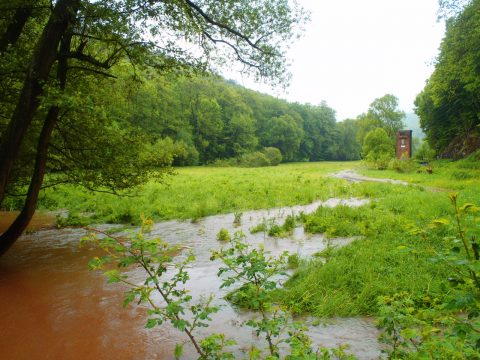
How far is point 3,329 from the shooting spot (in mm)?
5109

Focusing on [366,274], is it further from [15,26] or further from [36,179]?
[15,26]

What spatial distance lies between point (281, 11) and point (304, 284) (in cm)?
680

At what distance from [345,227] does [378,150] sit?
3694 centimetres

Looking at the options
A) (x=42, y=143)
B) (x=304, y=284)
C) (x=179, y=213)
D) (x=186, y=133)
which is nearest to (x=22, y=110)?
(x=42, y=143)

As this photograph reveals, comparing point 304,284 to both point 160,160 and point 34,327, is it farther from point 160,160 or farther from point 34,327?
point 160,160

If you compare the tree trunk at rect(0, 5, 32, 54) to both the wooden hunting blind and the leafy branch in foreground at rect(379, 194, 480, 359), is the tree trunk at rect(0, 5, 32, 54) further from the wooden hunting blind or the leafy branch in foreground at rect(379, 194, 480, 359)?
the wooden hunting blind

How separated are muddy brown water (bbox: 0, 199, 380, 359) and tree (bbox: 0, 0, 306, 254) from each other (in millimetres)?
1301

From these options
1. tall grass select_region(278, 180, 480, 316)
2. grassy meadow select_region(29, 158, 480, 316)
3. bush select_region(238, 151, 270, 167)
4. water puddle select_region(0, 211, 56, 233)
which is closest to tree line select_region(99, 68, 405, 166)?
bush select_region(238, 151, 270, 167)

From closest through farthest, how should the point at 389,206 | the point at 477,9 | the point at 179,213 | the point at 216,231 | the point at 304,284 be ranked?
1. the point at 304,284
2. the point at 216,231
3. the point at 389,206
4. the point at 179,213
5. the point at 477,9

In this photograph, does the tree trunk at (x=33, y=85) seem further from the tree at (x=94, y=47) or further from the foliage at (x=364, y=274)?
the foliage at (x=364, y=274)

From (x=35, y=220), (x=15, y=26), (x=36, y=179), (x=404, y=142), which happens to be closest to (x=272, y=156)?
(x=404, y=142)

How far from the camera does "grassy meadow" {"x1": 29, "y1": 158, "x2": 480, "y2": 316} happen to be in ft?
18.7

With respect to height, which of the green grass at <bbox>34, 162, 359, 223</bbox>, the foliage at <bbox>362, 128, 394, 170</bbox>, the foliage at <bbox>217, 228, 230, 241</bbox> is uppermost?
the foliage at <bbox>362, 128, 394, 170</bbox>

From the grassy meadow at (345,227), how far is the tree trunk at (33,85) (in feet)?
12.8
